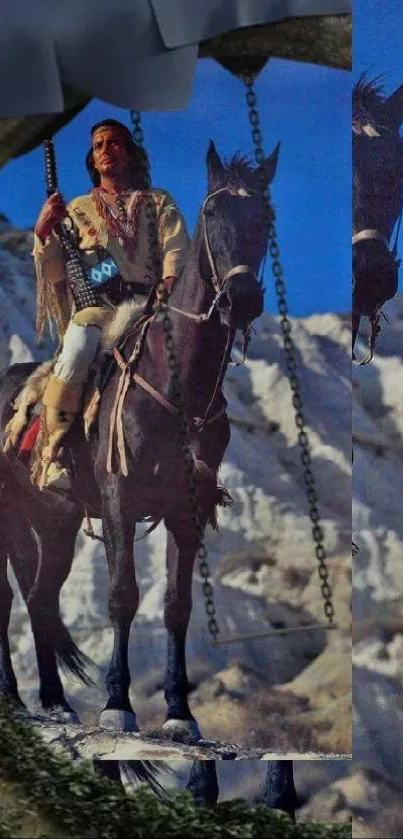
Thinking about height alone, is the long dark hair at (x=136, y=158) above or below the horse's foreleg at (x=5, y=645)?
above

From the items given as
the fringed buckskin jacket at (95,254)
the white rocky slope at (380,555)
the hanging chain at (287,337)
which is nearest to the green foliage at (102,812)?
the white rocky slope at (380,555)

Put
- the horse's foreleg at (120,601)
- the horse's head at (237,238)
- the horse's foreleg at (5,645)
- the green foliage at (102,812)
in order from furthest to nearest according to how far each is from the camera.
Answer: the horse's foreleg at (5,645)
the horse's foreleg at (120,601)
the horse's head at (237,238)
the green foliage at (102,812)

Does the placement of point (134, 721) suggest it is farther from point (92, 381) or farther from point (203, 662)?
point (92, 381)

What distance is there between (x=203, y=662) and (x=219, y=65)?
257 centimetres

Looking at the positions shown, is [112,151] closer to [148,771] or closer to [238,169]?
[238,169]

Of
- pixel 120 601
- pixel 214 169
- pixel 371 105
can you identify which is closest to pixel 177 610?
pixel 120 601

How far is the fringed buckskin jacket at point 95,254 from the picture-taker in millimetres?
5465

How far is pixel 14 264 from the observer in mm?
5723

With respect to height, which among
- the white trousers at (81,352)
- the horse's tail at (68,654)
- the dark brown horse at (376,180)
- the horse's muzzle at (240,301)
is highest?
the dark brown horse at (376,180)

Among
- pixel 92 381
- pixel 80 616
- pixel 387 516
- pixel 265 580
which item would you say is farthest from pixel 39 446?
pixel 387 516

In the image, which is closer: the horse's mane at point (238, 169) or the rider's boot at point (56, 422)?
the horse's mane at point (238, 169)

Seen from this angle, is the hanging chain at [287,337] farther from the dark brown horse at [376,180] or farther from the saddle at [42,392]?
the saddle at [42,392]

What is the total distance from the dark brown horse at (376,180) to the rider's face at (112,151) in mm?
1013

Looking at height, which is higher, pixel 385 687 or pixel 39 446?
pixel 39 446
